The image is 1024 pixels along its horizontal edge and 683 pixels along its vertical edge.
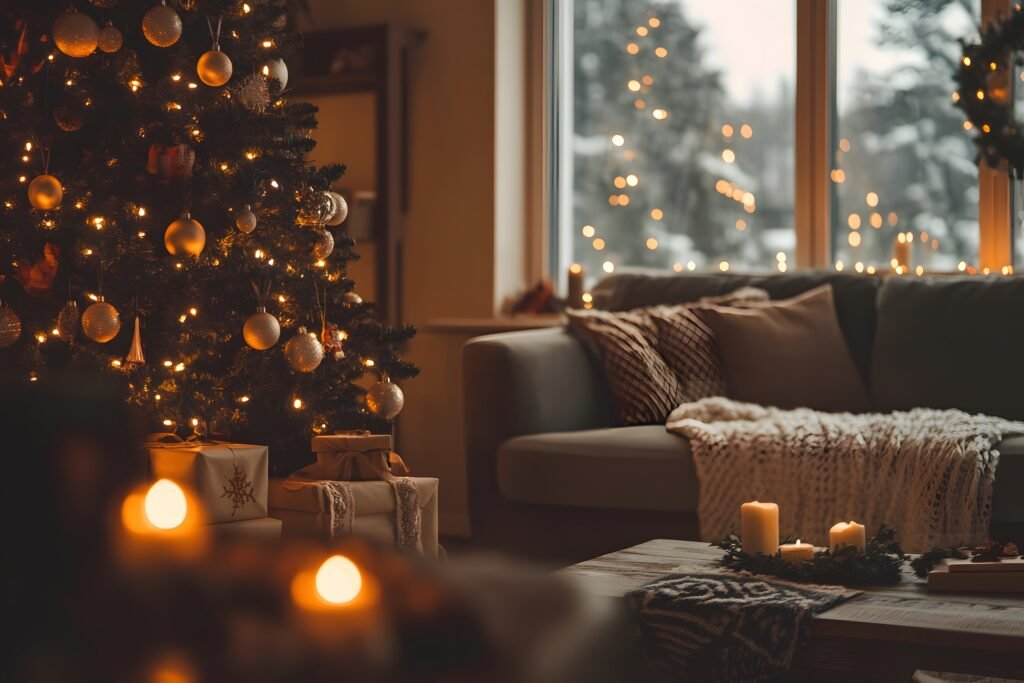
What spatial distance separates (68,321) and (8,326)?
0.41 feet

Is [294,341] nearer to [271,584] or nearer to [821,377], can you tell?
[821,377]

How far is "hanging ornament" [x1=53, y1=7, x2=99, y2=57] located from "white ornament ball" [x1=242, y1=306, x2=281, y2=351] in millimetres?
642

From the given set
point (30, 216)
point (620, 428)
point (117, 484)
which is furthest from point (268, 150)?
point (117, 484)

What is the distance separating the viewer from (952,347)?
336 centimetres

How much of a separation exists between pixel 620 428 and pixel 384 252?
5.27ft

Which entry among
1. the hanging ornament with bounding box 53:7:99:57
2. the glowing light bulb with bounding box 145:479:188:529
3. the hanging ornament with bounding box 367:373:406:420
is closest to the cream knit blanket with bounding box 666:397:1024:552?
the hanging ornament with bounding box 367:373:406:420

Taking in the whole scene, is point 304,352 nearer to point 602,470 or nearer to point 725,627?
point 602,470

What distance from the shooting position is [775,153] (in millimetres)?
4336

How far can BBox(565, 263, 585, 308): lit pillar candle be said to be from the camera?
4195 mm

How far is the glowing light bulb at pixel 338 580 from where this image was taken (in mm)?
593

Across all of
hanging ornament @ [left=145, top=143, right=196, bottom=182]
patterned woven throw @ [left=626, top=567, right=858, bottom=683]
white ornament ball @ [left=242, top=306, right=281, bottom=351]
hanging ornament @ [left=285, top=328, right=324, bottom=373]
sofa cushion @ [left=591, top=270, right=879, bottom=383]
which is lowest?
patterned woven throw @ [left=626, top=567, right=858, bottom=683]

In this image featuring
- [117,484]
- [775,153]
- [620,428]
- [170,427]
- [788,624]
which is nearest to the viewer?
[117,484]

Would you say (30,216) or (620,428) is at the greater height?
(30,216)

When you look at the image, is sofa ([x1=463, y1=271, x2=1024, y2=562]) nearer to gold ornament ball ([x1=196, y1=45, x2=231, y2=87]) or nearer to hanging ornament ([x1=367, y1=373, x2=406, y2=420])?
hanging ornament ([x1=367, y1=373, x2=406, y2=420])
